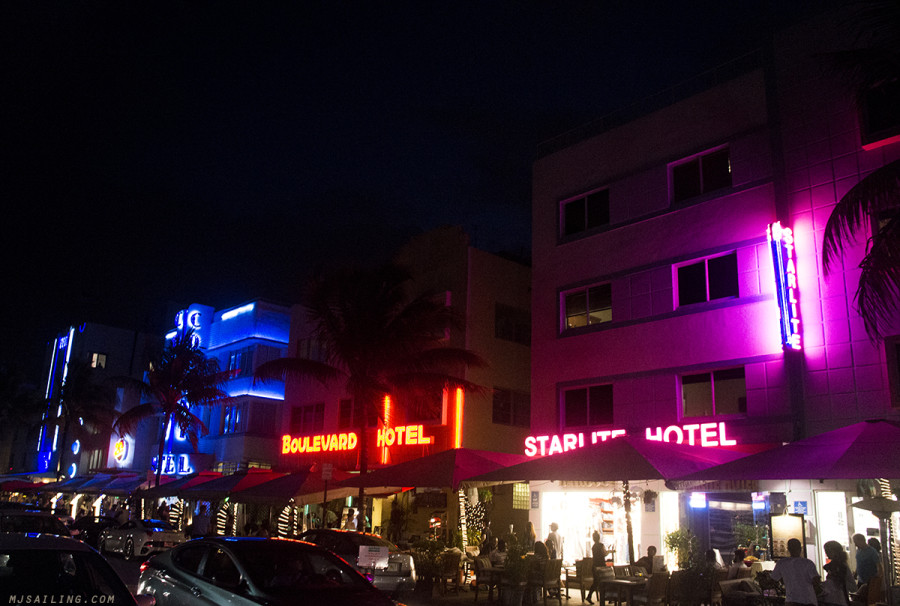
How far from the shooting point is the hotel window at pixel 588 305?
20875mm

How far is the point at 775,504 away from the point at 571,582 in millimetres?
4735

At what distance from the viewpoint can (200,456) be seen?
122 ft

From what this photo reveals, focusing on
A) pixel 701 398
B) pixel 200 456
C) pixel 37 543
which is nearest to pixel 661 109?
pixel 701 398

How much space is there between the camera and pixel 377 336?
74.2ft

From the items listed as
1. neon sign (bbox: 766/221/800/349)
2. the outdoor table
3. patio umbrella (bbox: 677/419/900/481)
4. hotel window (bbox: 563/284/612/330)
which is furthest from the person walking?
hotel window (bbox: 563/284/612/330)

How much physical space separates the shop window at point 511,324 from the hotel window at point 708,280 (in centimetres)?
896

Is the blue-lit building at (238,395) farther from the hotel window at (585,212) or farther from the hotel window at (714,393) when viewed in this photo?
the hotel window at (714,393)

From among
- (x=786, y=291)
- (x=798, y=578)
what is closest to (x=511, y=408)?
(x=786, y=291)

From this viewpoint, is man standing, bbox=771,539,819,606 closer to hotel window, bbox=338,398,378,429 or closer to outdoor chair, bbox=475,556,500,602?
outdoor chair, bbox=475,556,500,602

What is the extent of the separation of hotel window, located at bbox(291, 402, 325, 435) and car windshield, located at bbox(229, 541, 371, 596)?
73.2 ft

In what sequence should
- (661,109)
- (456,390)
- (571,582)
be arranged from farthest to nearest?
(456,390) → (661,109) → (571,582)

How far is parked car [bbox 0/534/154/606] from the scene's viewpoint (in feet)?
21.0

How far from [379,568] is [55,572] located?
914 centimetres

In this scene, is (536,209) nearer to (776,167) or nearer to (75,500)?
(776,167)
